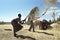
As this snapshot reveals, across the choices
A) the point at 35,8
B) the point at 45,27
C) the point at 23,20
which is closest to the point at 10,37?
the point at 23,20

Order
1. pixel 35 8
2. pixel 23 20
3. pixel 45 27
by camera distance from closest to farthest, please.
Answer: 1. pixel 23 20
2. pixel 35 8
3. pixel 45 27

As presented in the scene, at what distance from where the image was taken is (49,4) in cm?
1240

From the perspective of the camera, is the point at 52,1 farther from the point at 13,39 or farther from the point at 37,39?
the point at 13,39

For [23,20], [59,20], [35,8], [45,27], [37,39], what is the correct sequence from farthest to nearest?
[59,20] < [45,27] < [35,8] < [23,20] < [37,39]

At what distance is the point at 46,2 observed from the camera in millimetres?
12656

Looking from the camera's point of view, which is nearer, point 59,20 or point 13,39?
point 13,39

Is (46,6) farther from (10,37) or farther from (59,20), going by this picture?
(59,20)

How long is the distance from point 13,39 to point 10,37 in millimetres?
571

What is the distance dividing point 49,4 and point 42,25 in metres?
6.51

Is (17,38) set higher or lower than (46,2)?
lower

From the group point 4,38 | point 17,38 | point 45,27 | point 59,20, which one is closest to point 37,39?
point 17,38

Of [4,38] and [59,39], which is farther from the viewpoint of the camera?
[4,38]

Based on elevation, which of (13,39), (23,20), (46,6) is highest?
(46,6)

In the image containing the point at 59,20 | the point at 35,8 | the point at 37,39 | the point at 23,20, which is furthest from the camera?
the point at 59,20
